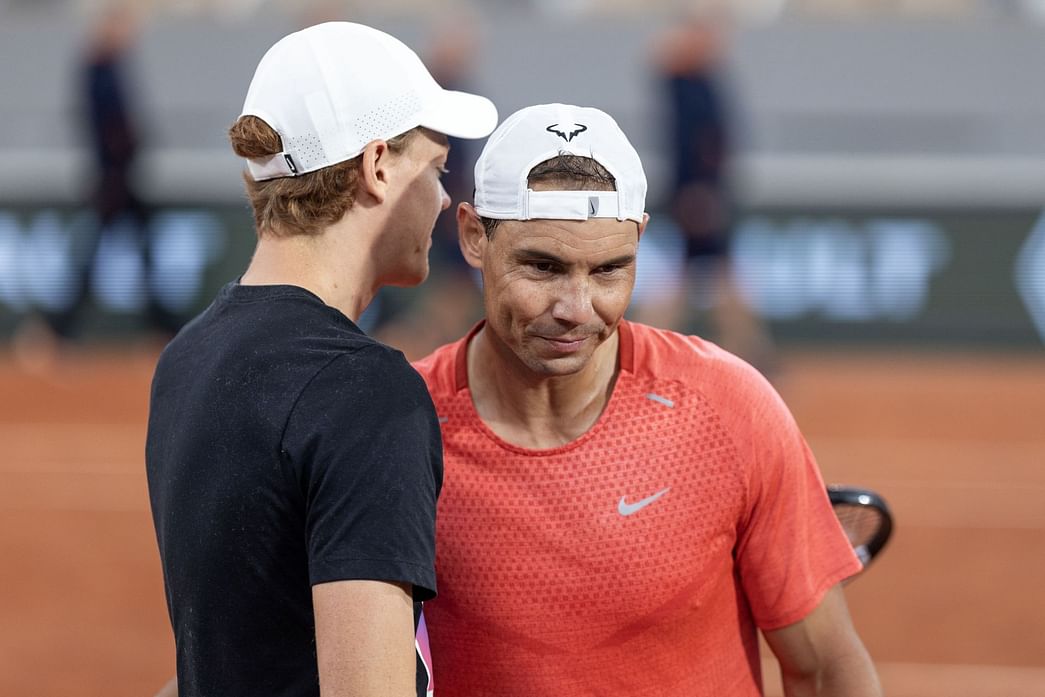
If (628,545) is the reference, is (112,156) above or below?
below

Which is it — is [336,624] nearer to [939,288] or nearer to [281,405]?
[281,405]

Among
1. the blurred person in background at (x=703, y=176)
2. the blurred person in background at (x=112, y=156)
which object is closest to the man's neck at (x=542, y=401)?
the blurred person in background at (x=703, y=176)

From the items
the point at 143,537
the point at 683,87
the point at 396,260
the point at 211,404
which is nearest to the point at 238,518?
the point at 211,404

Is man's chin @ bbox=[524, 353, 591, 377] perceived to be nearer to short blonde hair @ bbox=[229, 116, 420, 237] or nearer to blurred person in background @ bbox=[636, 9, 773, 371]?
short blonde hair @ bbox=[229, 116, 420, 237]

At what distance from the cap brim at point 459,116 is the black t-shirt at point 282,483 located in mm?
387

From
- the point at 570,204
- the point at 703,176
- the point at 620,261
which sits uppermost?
the point at 570,204

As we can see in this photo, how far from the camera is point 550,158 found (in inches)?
96.0

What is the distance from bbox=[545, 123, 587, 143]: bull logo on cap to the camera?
2459 millimetres

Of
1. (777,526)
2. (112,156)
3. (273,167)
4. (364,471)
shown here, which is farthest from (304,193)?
(112,156)

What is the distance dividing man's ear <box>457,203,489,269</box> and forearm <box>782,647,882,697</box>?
997 mm

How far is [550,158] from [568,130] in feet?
0.21

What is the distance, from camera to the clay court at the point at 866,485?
21.2 ft

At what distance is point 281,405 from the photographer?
6.70ft

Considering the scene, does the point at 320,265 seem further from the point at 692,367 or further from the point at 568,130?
the point at 692,367
